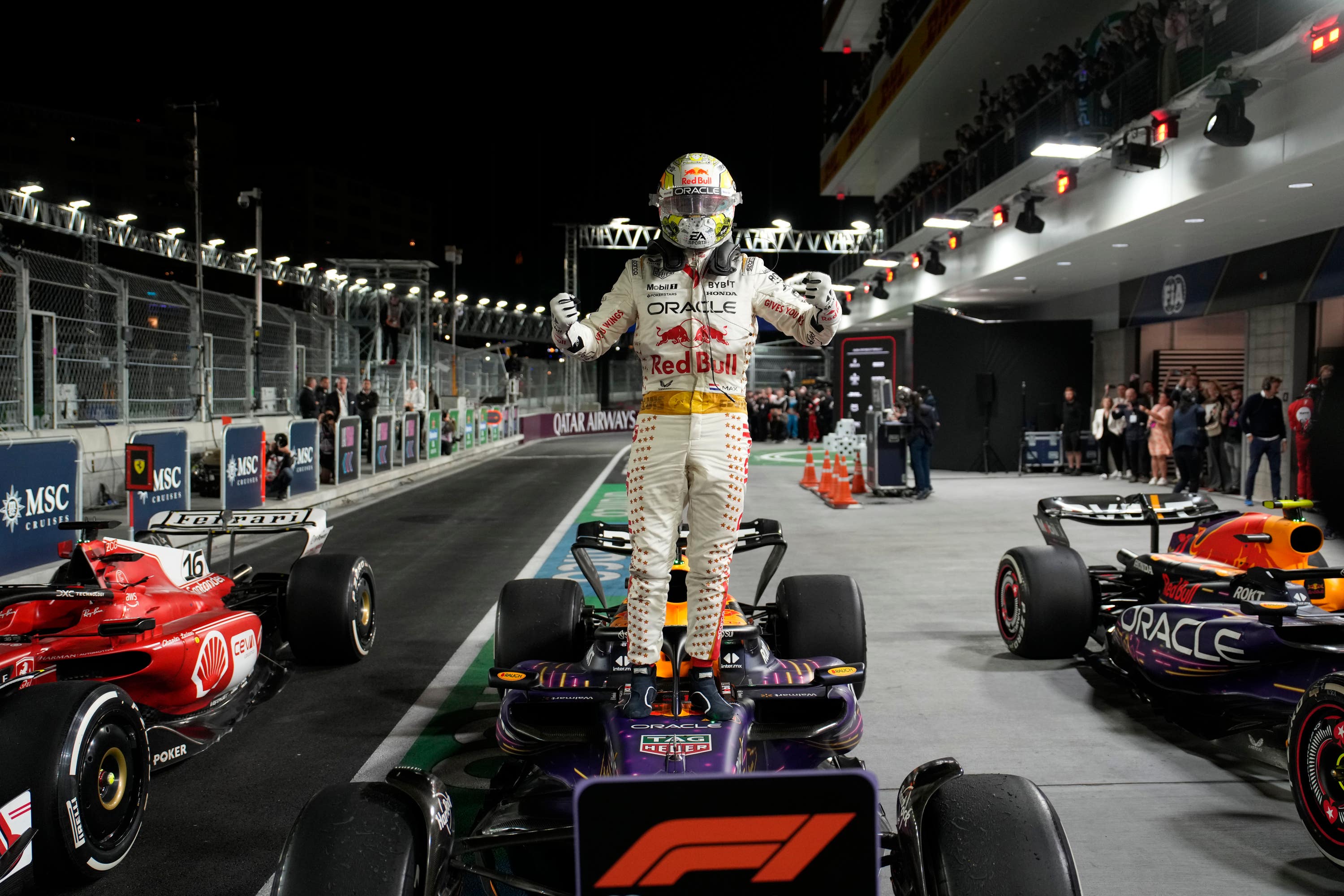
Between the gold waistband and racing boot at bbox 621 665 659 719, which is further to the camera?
the gold waistband

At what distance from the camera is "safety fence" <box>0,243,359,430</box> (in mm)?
11289

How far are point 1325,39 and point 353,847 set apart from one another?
410 inches

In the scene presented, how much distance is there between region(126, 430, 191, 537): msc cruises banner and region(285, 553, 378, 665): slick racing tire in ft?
17.7

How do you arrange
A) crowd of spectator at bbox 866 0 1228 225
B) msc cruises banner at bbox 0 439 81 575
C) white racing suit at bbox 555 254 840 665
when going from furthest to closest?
1. crowd of spectator at bbox 866 0 1228 225
2. msc cruises banner at bbox 0 439 81 575
3. white racing suit at bbox 555 254 840 665

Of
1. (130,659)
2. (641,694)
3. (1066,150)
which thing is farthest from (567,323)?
(1066,150)

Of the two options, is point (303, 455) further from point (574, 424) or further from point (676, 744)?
point (574, 424)

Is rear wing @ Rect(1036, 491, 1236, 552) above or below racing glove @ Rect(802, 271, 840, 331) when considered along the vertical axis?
below

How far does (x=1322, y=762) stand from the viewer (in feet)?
11.2

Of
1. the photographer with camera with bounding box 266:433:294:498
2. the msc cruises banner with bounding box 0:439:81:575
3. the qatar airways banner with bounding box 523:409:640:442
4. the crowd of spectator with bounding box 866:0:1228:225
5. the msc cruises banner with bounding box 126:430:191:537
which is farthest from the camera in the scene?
the qatar airways banner with bounding box 523:409:640:442

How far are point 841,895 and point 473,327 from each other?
5636cm

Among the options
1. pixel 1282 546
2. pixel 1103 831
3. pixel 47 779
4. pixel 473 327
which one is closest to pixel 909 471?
pixel 1282 546

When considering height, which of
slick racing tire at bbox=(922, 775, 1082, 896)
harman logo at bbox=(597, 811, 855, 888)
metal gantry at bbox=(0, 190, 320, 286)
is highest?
metal gantry at bbox=(0, 190, 320, 286)

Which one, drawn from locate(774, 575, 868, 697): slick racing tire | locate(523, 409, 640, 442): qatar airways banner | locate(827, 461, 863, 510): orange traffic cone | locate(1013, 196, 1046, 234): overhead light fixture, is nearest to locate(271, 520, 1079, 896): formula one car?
locate(774, 575, 868, 697): slick racing tire

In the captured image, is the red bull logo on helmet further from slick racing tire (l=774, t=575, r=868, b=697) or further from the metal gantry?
the metal gantry
